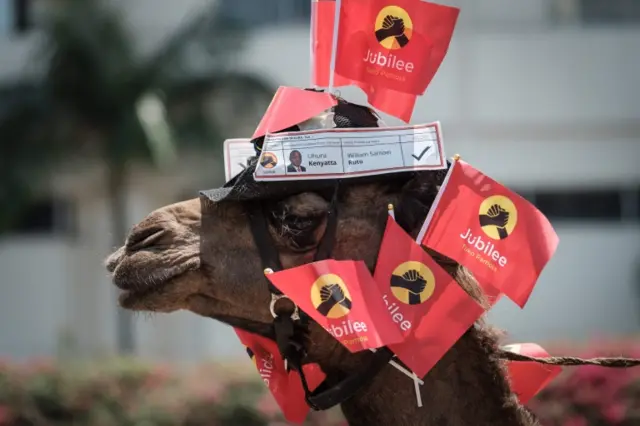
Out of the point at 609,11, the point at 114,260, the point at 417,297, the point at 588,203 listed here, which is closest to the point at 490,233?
the point at 417,297

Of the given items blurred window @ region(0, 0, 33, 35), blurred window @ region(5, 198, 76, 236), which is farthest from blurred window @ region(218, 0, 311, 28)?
blurred window @ region(5, 198, 76, 236)

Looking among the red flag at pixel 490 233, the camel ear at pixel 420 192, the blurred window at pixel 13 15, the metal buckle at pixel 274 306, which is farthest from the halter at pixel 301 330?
the blurred window at pixel 13 15

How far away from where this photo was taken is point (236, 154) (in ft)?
12.4

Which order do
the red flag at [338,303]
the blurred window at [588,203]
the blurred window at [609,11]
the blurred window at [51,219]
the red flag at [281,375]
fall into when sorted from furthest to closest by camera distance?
the blurred window at [51,219], the blurred window at [609,11], the blurred window at [588,203], the red flag at [281,375], the red flag at [338,303]

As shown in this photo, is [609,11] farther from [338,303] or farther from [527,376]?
[338,303]

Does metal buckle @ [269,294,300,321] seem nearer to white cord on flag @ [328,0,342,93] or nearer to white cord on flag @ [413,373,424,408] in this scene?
white cord on flag @ [413,373,424,408]

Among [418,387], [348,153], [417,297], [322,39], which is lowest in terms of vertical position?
[418,387]

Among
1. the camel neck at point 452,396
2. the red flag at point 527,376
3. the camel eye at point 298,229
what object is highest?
the camel eye at point 298,229

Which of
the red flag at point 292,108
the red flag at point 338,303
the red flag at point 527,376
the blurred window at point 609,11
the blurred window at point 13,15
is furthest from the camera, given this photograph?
the blurred window at point 13,15

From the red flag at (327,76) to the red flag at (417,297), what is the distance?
1.51ft

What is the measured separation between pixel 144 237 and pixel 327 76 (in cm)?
87

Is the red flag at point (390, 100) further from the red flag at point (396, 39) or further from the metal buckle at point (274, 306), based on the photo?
the metal buckle at point (274, 306)

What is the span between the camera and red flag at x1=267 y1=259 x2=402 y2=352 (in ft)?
10.3

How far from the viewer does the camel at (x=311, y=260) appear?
10.8 ft
